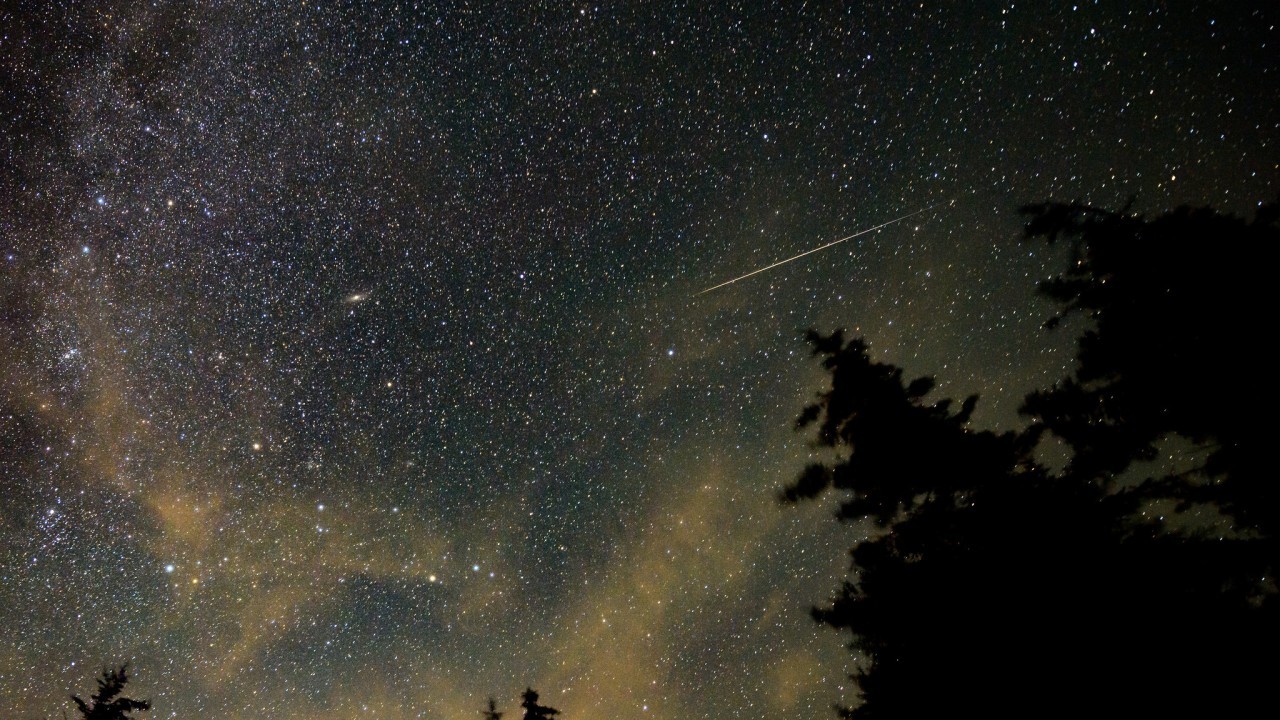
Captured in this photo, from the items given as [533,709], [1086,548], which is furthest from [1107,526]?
[533,709]

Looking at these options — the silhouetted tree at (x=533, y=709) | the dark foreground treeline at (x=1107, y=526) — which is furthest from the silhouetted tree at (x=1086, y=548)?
the silhouetted tree at (x=533, y=709)

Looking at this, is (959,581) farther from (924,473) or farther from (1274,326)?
(1274,326)

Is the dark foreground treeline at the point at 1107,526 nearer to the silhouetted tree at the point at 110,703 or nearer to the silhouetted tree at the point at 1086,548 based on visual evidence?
the silhouetted tree at the point at 1086,548

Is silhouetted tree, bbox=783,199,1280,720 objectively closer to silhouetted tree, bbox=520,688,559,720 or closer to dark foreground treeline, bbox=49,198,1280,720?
dark foreground treeline, bbox=49,198,1280,720

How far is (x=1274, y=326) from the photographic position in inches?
174

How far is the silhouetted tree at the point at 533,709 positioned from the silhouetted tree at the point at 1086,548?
9.52m

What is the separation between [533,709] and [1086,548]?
12683 millimetres

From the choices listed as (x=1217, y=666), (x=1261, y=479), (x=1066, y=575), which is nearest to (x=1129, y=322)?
(x=1261, y=479)

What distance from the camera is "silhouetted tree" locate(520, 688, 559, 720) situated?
520 inches

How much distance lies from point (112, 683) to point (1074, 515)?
1715cm

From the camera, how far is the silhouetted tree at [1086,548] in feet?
14.8

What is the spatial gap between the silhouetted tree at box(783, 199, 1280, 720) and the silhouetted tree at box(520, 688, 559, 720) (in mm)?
9519

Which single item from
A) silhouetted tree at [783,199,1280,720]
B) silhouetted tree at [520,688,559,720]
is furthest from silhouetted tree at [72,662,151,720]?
silhouetted tree at [783,199,1280,720]

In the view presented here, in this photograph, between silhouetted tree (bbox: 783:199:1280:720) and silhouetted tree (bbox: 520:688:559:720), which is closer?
silhouetted tree (bbox: 783:199:1280:720)
